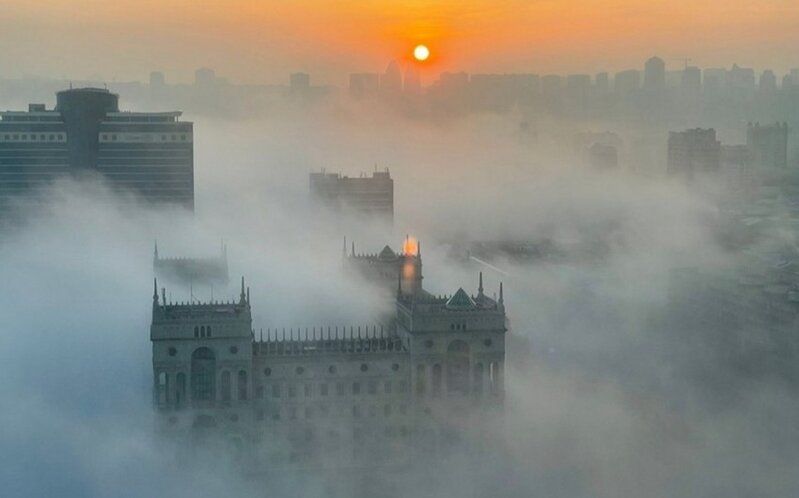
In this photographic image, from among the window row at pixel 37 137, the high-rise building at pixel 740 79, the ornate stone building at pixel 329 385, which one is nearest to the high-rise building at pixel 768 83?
the high-rise building at pixel 740 79

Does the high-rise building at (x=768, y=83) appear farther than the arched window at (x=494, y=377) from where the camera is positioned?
Yes

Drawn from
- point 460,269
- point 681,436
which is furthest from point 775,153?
point 681,436

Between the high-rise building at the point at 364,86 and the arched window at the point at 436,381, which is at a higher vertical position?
the high-rise building at the point at 364,86

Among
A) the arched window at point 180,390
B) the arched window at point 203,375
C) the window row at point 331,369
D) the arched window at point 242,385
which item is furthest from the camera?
the window row at point 331,369

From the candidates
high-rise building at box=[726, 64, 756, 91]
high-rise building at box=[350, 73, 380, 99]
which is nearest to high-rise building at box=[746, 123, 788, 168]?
high-rise building at box=[726, 64, 756, 91]

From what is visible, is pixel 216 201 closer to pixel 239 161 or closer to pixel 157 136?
pixel 239 161

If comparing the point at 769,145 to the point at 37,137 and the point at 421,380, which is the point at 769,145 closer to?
the point at 421,380

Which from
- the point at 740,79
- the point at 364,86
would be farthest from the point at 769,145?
the point at 364,86

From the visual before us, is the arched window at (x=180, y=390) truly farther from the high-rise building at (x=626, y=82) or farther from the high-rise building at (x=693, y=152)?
the high-rise building at (x=693, y=152)
